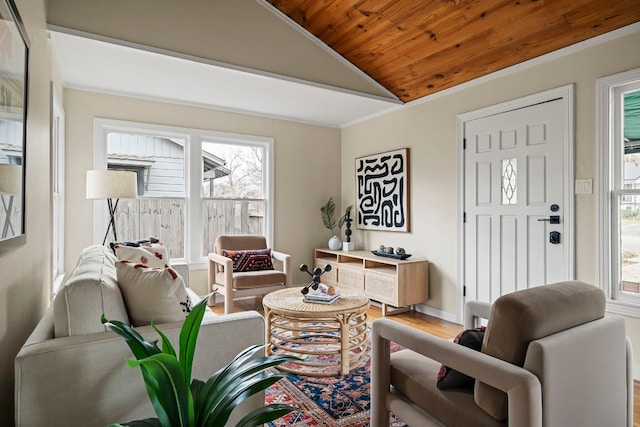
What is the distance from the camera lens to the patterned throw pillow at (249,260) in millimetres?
4152

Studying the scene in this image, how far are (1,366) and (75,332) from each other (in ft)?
0.95

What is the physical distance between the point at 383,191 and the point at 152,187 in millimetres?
2755

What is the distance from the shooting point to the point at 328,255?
530 centimetres

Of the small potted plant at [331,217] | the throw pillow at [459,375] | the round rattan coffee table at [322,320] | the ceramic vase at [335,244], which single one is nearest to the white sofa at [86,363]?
the throw pillow at [459,375]

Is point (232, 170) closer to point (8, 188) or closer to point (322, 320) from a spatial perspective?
point (322, 320)

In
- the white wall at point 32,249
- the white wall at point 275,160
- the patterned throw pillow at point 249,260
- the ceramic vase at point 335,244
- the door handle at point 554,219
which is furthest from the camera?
the ceramic vase at point 335,244

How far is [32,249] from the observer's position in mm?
1935

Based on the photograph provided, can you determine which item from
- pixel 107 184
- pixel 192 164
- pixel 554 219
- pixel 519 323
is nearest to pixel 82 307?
pixel 519 323

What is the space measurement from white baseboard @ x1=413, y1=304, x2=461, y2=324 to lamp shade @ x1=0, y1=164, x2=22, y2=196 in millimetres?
3676

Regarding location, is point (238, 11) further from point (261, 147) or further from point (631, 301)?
point (631, 301)

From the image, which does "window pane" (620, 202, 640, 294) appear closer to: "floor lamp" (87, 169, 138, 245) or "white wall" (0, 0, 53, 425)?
"white wall" (0, 0, 53, 425)

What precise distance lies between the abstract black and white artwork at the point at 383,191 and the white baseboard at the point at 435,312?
0.90 meters

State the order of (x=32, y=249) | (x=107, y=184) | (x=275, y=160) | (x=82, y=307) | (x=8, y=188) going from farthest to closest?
(x=275, y=160) < (x=107, y=184) < (x=32, y=249) < (x=82, y=307) < (x=8, y=188)

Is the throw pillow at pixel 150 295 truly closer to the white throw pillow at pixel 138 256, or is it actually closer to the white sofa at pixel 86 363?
the white sofa at pixel 86 363
